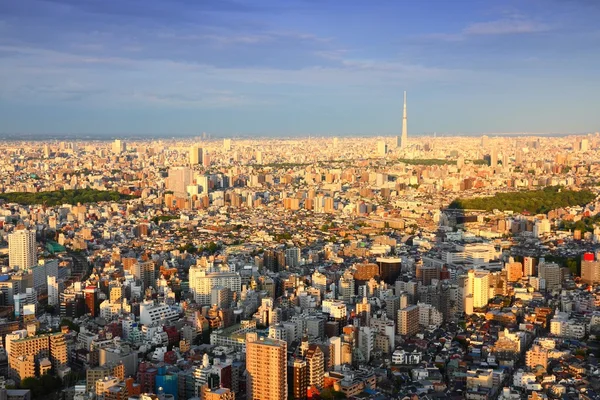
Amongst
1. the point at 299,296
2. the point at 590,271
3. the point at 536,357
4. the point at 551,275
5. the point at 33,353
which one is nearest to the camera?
the point at 33,353

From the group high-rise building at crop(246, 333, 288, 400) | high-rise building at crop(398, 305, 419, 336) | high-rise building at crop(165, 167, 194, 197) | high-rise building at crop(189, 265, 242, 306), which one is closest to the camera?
high-rise building at crop(246, 333, 288, 400)

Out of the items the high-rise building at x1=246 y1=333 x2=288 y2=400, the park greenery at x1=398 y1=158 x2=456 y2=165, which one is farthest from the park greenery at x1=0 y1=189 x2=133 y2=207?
the park greenery at x1=398 y1=158 x2=456 y2=165

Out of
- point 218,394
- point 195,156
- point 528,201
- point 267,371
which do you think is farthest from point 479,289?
point 195,156

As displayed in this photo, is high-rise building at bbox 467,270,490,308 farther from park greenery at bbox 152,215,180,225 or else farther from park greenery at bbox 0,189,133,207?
park greenery at bbox 0,189,133,207

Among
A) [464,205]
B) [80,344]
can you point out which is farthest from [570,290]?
[464,205]

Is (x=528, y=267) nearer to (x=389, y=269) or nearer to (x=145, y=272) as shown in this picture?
(x=389, y=269)

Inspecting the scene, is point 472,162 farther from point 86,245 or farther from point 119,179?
point 86,245

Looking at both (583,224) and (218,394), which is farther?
(583,224)
